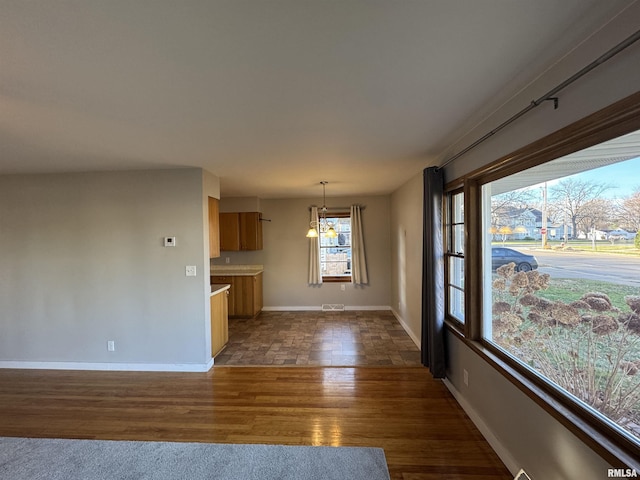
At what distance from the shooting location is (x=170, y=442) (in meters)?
2.27

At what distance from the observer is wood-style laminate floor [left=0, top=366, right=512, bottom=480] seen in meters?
2.16

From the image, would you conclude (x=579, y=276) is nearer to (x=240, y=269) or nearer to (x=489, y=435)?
(x=489, y=435)

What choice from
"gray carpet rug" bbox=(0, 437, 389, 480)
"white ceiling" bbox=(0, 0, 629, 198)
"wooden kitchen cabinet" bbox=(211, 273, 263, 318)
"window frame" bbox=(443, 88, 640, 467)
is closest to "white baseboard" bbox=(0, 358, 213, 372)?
"gray carpet rug" bbox=(0, 437, 389, 480)

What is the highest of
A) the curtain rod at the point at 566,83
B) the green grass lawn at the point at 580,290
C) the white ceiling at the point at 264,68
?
the white ceiling at the point at 264,68

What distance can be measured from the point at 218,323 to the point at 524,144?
3942mm

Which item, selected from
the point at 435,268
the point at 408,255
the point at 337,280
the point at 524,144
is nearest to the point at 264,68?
the point at 524,144

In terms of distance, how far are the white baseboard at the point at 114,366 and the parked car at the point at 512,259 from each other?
135 inches

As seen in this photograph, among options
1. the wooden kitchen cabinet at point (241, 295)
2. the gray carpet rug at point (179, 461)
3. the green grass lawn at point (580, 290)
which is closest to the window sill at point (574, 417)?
the green grass lawn at point (580, 290)

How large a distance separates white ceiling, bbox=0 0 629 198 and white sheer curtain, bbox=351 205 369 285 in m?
3.49

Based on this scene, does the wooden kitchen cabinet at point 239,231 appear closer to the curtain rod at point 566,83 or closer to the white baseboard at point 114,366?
the white baseboard at point 114,366

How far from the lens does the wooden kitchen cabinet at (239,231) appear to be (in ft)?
19.7

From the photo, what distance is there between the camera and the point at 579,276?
1527mm

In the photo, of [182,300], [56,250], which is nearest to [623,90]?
[182,300]

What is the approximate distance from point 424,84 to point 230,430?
2978mm
